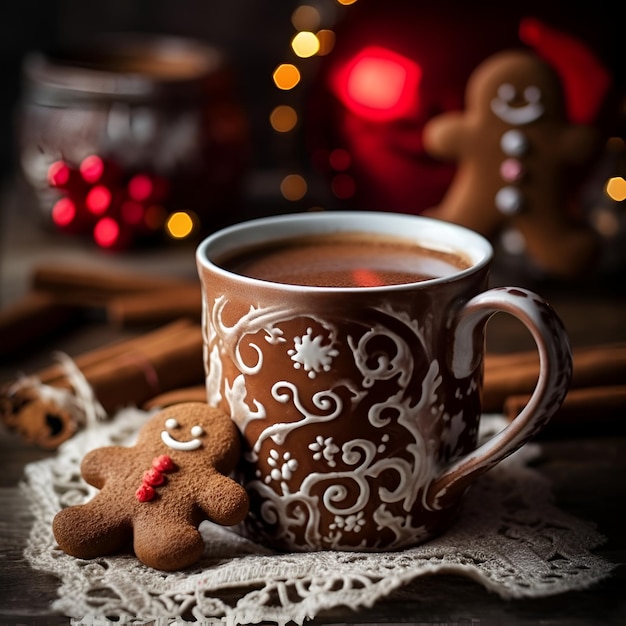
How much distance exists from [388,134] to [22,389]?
0.56 m

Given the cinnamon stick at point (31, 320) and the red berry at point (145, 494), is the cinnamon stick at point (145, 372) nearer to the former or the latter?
the cinnamon stick at point (31, 320)

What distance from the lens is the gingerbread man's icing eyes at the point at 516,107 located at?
1134 mm

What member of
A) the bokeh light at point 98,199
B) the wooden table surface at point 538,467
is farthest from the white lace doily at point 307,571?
the bokeh light at point 98,199

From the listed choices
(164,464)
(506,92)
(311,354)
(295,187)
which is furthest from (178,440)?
(295,187)

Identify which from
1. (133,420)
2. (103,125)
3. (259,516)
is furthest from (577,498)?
(103,125)

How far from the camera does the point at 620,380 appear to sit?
37.2 inches

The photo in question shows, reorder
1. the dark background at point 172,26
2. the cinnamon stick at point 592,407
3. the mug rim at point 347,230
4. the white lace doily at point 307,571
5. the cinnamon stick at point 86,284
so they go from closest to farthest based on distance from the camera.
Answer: the white lace doily at point 307,571, the mug rim at point 347,230, the cinnamon stick at point 592,407, the cinnamon stick at point 86,284, the dark background at point 172,26

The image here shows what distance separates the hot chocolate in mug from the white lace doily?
0.03 metres

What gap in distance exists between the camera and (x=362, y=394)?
0.69m

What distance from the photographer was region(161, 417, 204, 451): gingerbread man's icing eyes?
0.73 metres

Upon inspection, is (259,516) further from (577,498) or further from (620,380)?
(620,380)

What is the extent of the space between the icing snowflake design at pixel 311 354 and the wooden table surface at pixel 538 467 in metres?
0.17

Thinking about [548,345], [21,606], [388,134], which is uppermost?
[388,134]

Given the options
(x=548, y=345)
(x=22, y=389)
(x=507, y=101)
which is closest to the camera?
(x=548, y=345)
